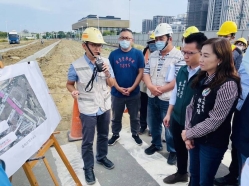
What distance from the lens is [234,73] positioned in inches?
67.9

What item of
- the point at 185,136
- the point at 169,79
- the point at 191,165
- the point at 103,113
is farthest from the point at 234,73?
the point at 103,113

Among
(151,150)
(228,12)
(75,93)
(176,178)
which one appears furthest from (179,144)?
(228,12)

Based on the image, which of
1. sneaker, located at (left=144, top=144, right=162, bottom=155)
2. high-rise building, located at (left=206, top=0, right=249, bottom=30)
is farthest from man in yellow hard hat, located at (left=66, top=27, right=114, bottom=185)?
high-rise building, located at (left=206, top=0, right=249, bottom=30)

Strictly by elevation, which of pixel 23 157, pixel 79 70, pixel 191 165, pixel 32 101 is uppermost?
pixel 79 70

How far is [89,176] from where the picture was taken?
270 centimetres

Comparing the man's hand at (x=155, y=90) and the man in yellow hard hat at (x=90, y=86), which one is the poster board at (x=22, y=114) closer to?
the man in yellow hard hat at (x=90, y=86)

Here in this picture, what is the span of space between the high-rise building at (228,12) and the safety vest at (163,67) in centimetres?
2705

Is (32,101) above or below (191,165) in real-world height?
above

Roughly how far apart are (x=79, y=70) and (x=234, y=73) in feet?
5.39

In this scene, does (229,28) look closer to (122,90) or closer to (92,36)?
(122,90)

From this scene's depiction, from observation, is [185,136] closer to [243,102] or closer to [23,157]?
[243,102]

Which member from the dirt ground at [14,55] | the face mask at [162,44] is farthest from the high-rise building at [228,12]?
the face mask at [162,44]

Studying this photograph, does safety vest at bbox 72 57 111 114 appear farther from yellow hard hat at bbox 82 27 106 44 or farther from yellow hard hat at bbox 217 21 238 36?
yellow hard hat at bbox 217 21 238 36

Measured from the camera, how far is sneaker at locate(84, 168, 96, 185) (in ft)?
8.74
